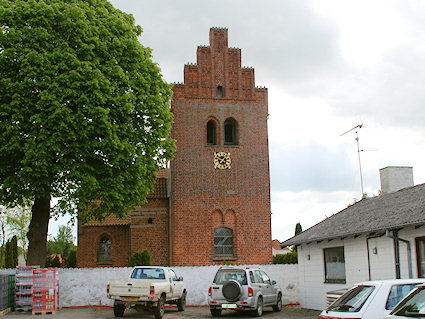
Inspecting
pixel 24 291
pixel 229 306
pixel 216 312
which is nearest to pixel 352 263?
pixel 229 306

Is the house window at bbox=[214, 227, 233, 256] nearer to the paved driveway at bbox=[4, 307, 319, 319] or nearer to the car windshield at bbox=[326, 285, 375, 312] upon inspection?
the paved driveway at bbox=[4, 307, 319, 319]

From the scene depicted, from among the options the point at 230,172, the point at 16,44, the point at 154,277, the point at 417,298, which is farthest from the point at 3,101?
the point at 417,298

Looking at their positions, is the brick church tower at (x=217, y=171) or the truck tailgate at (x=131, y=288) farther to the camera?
the brick church tower at (x=217, y=171)

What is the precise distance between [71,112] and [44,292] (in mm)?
7342

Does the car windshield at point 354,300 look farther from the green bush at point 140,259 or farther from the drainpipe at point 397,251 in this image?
the green bush at point 140,259

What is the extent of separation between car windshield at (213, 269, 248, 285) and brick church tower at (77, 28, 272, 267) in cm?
1167

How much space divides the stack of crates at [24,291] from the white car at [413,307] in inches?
658

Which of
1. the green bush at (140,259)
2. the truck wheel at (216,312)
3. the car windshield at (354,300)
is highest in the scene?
the green bush at (140,259)

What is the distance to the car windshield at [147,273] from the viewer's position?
66.9ft

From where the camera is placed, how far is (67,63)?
2192cm

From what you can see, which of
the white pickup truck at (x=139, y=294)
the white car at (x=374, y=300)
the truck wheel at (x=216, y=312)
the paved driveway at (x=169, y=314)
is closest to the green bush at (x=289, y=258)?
the paved driveway at (x=169, y=314)

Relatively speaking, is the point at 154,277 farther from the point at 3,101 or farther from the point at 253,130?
the point at 253,130

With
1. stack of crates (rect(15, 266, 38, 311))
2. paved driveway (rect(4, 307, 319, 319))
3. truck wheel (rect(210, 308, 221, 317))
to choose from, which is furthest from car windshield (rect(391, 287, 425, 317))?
stack of crates (rect(15, 266, 38, 311))

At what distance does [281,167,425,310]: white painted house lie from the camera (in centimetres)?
1545
